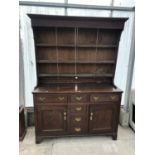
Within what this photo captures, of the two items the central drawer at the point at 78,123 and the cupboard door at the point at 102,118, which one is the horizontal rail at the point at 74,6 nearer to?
the cupboard door at the point at 102,118

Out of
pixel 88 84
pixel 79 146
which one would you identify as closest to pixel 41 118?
pixel 79 146

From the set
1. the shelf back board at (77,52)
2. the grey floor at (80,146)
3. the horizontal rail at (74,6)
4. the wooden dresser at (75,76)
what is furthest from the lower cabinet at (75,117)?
the horizontal rail at (74,6)

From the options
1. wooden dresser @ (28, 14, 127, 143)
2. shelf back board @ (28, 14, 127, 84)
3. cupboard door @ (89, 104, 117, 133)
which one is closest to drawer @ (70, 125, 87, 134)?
wooden dresser @ (28, 14, 127, 143)

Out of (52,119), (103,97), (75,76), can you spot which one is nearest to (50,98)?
(52,119)

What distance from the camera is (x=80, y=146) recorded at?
7.60 ft

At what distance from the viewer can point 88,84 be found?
2.68 metres

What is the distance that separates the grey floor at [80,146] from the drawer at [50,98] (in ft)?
2.36

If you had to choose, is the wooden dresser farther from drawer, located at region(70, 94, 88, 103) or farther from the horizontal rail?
the horizontal rail

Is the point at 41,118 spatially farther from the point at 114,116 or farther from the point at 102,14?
the point at 102,14

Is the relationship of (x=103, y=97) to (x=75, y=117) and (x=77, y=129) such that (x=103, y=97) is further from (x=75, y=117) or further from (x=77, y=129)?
(x=77, y=129)

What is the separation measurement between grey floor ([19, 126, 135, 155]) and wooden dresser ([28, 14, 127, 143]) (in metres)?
0.14

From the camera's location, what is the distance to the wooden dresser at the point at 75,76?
2.24 meters
